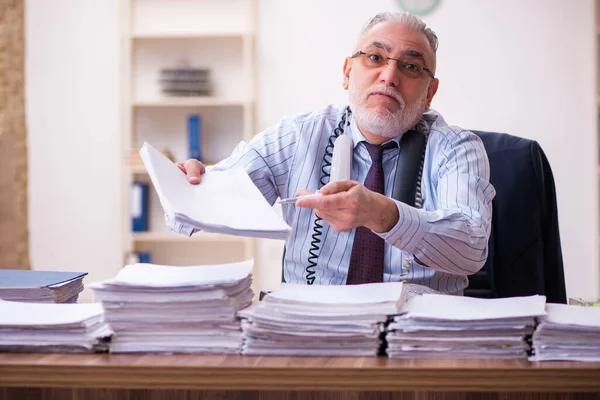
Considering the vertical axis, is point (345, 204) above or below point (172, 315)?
above

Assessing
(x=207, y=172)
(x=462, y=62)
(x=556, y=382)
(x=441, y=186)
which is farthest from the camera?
(x=462, y=62)

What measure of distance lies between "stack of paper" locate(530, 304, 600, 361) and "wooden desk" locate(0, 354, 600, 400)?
0.08 ft

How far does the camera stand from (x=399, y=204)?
1530 millimetres

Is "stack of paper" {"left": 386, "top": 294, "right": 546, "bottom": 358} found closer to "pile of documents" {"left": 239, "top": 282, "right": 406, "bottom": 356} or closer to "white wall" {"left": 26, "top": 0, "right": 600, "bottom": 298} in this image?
"pile of documents" {"left": 239, "top": 282, "right": 406, "bottom": 356}

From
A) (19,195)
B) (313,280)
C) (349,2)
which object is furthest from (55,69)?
(313,280)

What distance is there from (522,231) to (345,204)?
1.16m

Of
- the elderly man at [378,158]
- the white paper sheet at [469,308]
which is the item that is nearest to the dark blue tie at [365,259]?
the elderly man at [378,158]

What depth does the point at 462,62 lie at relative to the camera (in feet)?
16.1

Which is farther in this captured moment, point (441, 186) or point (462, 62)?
point (462, 62)

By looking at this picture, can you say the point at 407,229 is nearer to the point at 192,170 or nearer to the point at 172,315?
the point at 192,170

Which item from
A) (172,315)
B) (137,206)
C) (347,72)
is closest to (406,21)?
(347,72)

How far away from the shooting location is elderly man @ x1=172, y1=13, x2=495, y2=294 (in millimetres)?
1979

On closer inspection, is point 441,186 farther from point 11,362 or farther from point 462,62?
point 462,62

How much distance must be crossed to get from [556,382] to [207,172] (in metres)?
0.89
